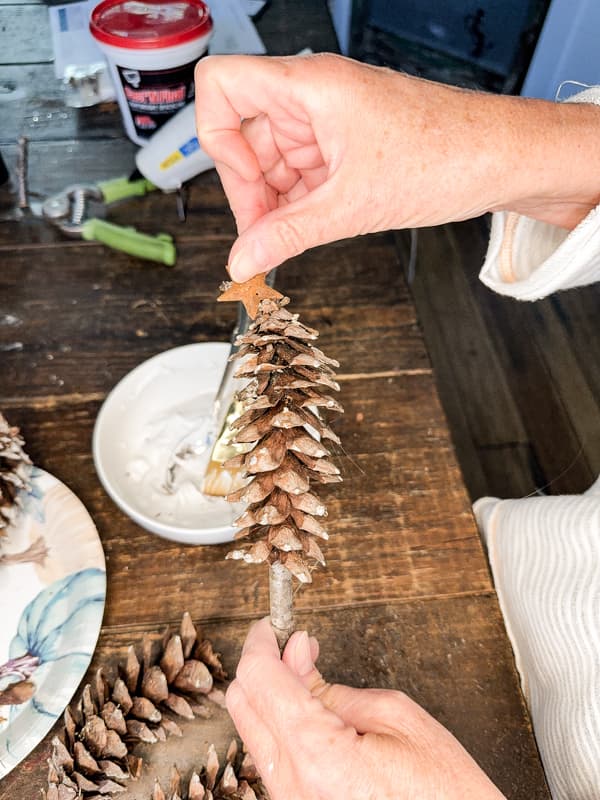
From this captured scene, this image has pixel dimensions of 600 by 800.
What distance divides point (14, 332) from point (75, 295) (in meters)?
0.08

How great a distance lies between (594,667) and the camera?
16.5 inches

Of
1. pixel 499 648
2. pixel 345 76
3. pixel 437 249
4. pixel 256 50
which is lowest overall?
pixel 437 249

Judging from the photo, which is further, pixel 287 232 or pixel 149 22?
pixel 149 22

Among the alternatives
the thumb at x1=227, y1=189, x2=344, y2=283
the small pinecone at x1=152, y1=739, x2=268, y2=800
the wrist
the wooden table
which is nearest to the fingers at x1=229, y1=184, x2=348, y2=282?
the thumb at x1=227, y1=189, x2=344, y2=283

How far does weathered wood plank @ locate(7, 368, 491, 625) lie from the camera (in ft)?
1.67

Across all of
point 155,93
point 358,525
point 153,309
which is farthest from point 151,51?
point 358,525

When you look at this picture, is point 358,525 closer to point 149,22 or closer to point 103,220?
point 103,220

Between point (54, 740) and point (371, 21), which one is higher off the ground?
point (371, 21)

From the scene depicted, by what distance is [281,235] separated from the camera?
0.41 meters

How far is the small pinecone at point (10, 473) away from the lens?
498mm

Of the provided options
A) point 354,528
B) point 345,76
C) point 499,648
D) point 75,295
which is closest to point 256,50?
point 75,295

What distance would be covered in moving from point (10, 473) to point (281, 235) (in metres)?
0.29

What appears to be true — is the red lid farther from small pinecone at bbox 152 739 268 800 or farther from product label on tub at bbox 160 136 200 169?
small pinecone at bbox 152 739 268 800

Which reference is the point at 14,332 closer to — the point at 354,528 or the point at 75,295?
the point at 75,295
